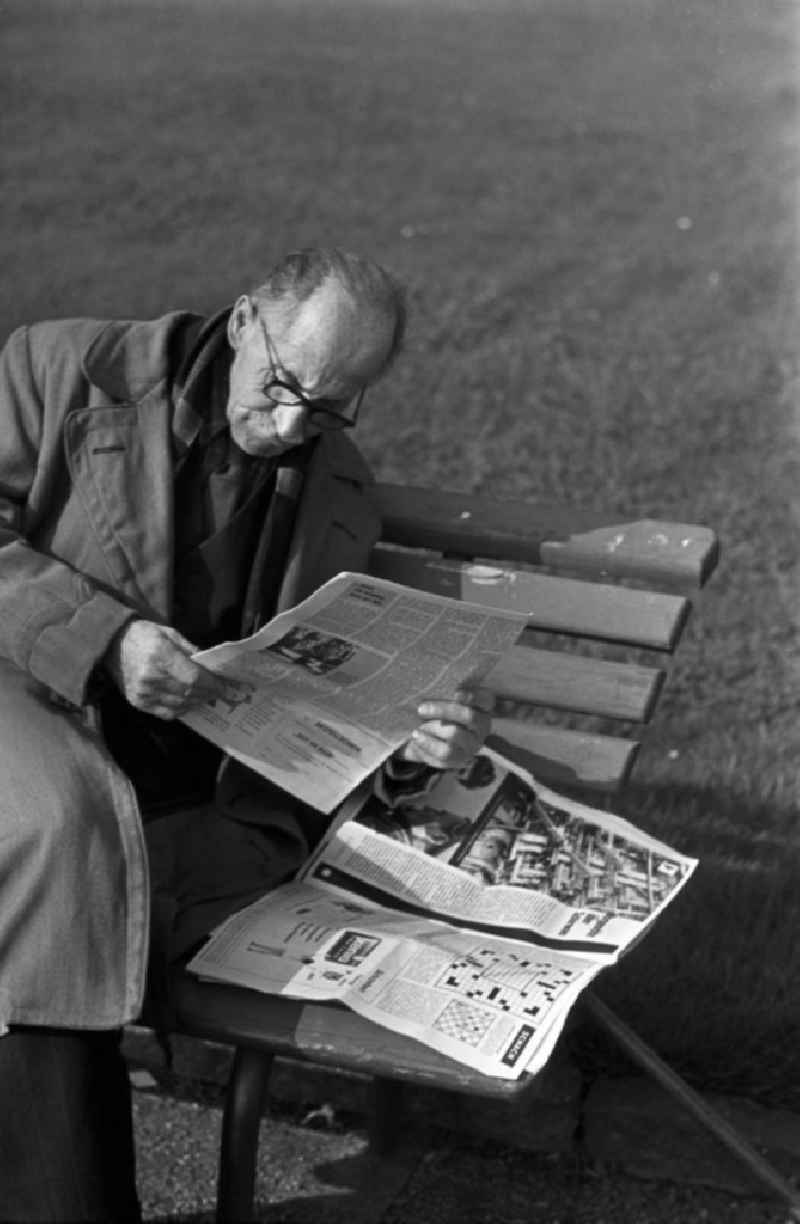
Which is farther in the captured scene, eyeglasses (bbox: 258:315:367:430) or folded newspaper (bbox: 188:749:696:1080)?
eyeglasses (bbox: 258:315:367:430)

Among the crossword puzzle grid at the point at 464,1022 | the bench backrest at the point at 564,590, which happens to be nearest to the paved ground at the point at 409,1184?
the bench backrest at the point at 564,590

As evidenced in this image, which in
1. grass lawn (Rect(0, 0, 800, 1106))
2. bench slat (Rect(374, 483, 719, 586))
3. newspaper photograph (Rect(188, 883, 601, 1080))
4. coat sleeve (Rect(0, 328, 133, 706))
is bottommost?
grass lawn (Rect(0, 0, 800, 1106))

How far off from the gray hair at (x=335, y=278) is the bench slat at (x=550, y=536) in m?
0.49

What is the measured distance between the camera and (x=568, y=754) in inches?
116

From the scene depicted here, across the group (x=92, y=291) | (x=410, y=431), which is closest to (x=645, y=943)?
(x=410, y=431)

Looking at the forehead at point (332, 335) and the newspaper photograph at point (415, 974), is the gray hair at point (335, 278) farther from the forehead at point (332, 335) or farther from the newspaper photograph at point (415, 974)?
the newspaper photograph at point (415, 974)

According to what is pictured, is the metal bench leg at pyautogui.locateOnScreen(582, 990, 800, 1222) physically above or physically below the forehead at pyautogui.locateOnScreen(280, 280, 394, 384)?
below

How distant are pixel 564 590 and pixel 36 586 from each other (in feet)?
2.89

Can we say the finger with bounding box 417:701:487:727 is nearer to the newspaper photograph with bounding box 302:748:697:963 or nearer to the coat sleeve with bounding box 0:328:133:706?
the newspaper photograph with bounding box 302:748:697:963

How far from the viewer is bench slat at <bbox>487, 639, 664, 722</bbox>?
292cm

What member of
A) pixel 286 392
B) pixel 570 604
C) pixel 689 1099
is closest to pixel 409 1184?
pixel 689 1099

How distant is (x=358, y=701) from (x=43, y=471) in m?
0.56

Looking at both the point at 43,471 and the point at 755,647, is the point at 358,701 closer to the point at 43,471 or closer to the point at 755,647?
the point at 43,471

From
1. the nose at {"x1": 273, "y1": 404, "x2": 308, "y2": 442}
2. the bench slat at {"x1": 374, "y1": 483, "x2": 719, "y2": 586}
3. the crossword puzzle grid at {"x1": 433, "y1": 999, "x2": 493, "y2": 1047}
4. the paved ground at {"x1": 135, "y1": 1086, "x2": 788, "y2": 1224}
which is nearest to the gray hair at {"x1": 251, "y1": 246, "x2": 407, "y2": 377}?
the nose at {"x1": 273, "y1": 404, "x2": 308, "y2": 442}
